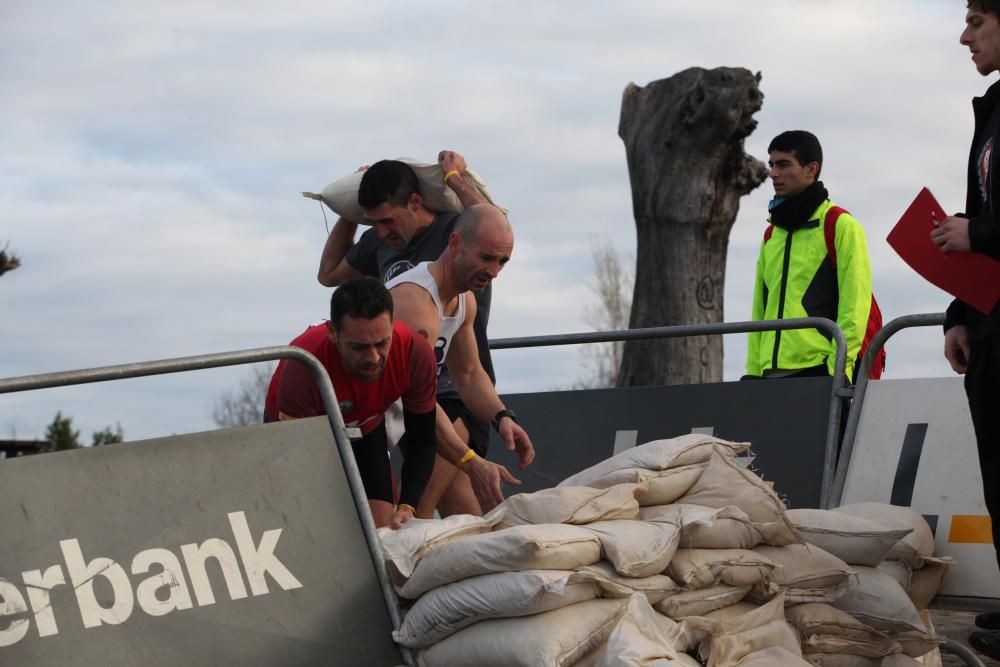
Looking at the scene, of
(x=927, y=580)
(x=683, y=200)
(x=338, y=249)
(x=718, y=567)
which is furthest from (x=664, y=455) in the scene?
(x=683, y=200)

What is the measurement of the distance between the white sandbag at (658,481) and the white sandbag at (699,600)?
1.66ft

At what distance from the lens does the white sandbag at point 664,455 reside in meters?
6.06

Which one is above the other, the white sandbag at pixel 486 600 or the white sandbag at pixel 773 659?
the white sandbag at pixel 486 600

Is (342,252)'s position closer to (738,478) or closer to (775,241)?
(775,241)

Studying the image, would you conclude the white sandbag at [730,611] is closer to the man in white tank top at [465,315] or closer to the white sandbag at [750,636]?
the white sandbag at [750,636]

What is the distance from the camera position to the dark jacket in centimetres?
499

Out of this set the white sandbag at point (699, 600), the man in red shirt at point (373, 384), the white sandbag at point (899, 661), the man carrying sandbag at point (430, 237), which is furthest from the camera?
the man carrying sandbag at point (430, 237)

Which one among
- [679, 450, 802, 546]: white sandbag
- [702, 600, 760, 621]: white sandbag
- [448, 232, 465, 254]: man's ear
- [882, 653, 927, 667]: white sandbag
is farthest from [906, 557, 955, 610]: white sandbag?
[448, 232, 465, 254]: man's ear

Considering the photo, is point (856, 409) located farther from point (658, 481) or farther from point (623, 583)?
point (623, 583)

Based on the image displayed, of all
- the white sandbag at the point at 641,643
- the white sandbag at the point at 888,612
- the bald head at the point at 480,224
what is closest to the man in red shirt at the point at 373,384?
the bald head at the point at 480,224

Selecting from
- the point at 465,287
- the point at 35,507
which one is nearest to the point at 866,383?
the point at 465,287

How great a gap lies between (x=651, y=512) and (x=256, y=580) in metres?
1.62

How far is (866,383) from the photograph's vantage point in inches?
290

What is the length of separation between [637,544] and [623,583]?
0.57 feet
